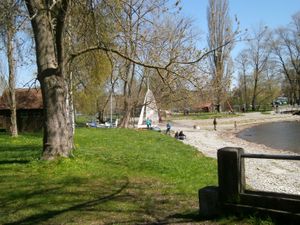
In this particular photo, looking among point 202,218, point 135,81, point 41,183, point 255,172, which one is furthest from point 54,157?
point 135,81

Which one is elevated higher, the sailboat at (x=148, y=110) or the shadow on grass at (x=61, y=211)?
the sailboat at (x=148, y=110)

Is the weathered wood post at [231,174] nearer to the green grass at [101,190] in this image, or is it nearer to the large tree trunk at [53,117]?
the green grass at [101,190]

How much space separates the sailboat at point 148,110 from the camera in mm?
47750

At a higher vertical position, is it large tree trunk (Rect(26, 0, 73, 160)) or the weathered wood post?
large tree trunk (Rect(26, 0, 73, 160))

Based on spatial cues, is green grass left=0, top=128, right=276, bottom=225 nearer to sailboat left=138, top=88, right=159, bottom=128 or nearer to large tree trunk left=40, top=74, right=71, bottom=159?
large tree trunk left=40, top=74, right=71, bottom=159

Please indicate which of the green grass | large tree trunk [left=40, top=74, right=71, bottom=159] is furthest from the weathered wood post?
large tree trunk [left=40, top=74, right=71, bottom=159]

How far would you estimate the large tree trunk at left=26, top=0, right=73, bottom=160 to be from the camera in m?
14.1

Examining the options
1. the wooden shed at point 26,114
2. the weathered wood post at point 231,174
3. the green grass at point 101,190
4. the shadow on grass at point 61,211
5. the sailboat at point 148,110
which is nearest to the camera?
the weathered wood post at point 231,174

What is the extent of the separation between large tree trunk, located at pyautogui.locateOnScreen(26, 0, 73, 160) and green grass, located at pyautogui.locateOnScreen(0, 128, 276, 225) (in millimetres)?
597

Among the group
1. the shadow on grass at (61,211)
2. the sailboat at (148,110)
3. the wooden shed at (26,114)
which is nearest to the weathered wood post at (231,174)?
the shadow on grass at (61,211)

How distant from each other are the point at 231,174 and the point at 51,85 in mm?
8271

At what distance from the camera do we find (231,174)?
7.28 meters

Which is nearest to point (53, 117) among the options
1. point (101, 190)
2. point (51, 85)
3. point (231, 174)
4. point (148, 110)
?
point (51, 85)

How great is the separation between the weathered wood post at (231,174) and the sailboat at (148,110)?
39.4 metres
